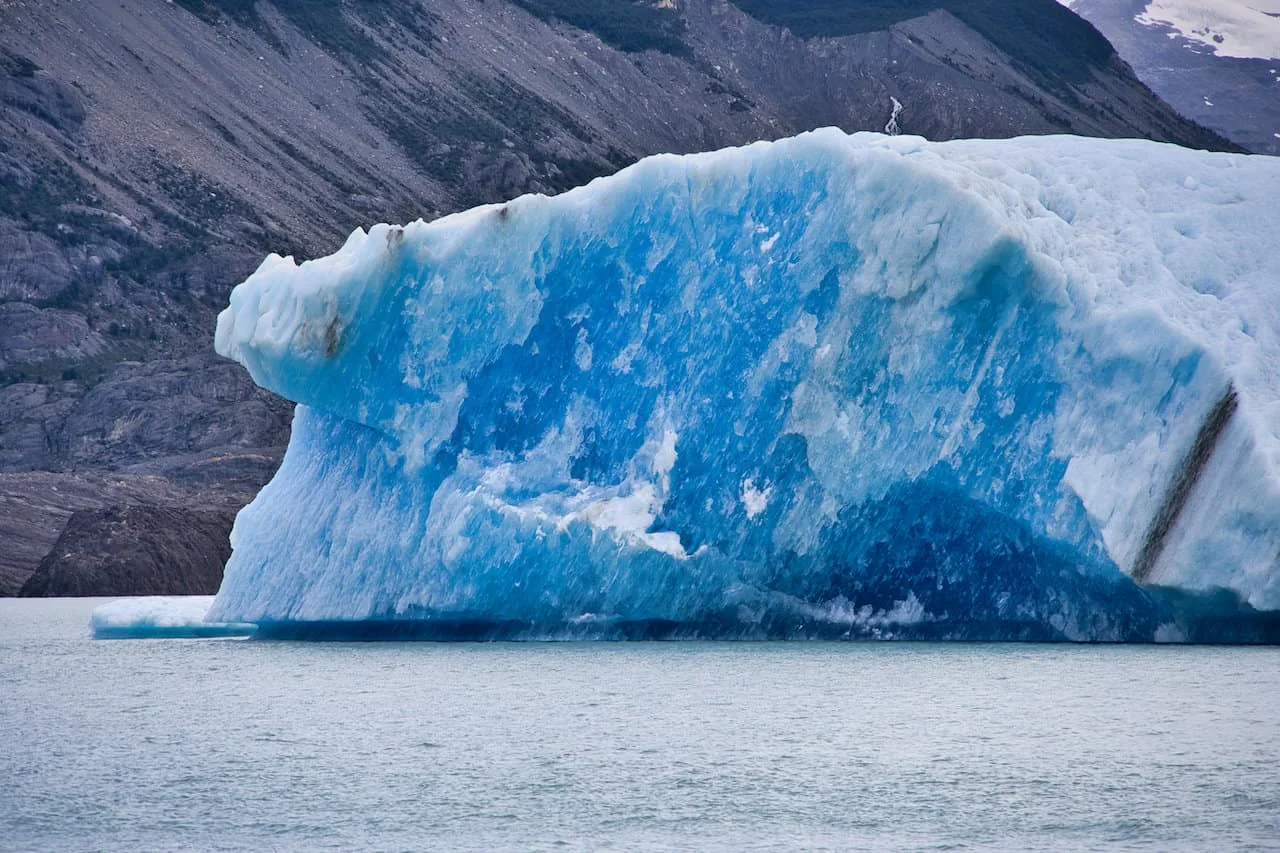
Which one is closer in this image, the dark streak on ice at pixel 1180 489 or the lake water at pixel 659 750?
the lake water at pixel 659 750

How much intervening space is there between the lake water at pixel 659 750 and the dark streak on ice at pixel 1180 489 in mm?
864

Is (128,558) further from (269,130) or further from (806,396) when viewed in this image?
(269,130)

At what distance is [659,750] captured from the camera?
10781 mm

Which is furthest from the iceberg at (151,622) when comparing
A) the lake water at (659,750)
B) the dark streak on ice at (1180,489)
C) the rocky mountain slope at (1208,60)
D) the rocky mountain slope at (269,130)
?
the rocky mountain slope at (1208,60)

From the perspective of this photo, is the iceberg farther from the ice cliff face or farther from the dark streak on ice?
the dark streak on ice

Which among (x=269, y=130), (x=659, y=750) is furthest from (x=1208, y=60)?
(x=659, y=750)

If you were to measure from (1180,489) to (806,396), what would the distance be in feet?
10.9

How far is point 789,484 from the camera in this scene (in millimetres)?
15477

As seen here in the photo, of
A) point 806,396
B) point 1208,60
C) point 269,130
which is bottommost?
point 269,130

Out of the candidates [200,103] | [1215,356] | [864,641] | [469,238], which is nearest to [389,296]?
[469,238]

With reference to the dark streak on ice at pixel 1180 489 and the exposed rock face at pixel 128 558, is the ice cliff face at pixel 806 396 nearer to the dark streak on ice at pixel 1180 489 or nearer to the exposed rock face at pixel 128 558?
the dark streak on ice at pixel 1180 489

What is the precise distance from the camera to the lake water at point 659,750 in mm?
8438

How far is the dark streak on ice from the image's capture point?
550 inches

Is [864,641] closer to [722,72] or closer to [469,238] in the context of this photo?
[469,238]
